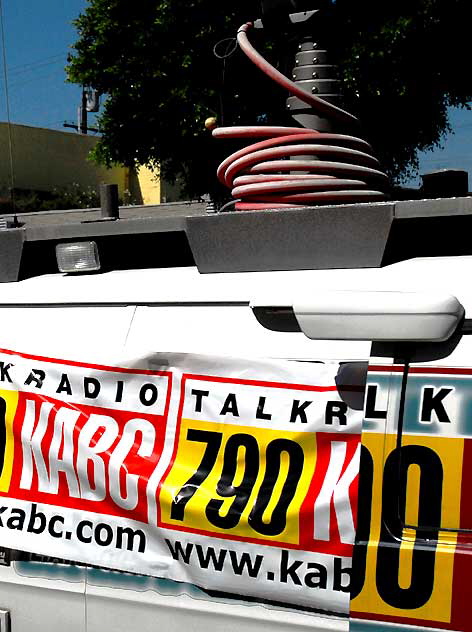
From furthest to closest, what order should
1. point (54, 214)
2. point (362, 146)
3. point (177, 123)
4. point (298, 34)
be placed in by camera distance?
1. point (54, 214)
2. point (177, 123)
3. point (298, 34)
4. point (362, 146)

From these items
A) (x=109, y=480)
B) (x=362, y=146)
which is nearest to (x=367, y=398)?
(x=109, y=480)

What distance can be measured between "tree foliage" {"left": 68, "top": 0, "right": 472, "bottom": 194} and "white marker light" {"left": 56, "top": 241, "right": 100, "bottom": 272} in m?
9.70

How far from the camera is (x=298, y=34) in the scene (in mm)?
3217

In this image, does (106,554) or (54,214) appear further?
(54,214)

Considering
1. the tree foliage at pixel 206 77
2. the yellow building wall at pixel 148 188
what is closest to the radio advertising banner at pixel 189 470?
the tree foliage at pixel 206 77

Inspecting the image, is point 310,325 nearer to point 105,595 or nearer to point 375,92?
point 105,595

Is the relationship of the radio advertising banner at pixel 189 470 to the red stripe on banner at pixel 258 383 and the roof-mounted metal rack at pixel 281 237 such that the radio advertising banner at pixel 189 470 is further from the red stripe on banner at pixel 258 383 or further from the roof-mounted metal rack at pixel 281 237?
the roof-mounted metal rack at pixel 281 237

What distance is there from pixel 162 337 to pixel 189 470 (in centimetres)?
38

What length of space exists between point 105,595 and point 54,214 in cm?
1955

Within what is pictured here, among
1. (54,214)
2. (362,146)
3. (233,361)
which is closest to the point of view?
(233,361)

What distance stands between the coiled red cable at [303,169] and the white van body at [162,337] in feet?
1.38

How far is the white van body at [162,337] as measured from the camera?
204 cm

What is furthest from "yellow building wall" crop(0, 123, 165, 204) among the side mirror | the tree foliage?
the side mirror

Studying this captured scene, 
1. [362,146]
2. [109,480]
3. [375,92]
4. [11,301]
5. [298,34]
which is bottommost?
[109,480]
